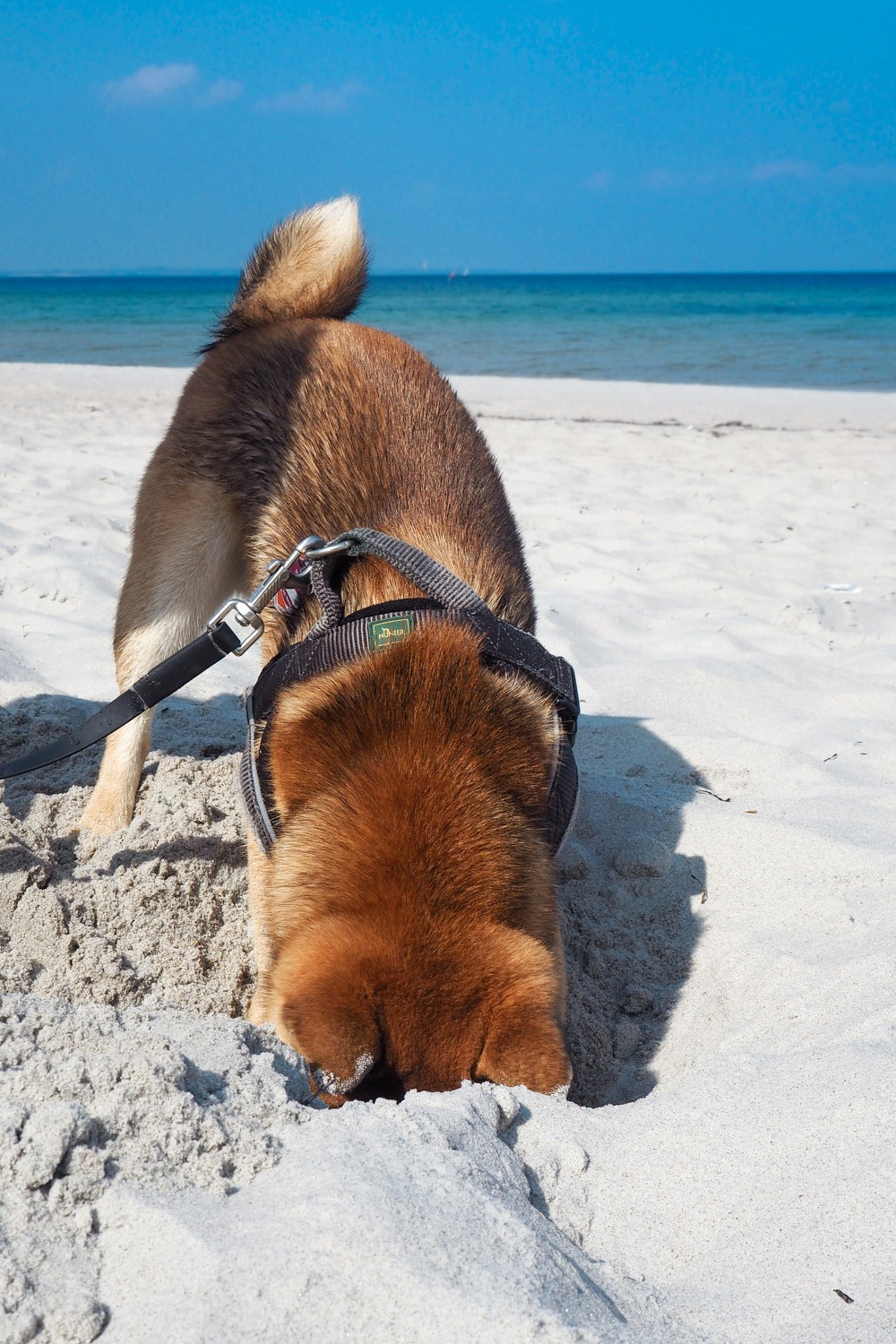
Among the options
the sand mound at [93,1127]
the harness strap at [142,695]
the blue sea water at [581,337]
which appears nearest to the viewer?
the sand mound at [93,1127]

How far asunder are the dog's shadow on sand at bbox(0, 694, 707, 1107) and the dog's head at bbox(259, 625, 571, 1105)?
0.39 m

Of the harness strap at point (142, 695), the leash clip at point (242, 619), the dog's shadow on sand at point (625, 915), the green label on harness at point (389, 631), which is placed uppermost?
the green label on harness at point (389, 631)

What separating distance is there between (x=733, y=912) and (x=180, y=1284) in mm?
1817

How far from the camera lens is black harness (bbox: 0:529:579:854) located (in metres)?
2.12

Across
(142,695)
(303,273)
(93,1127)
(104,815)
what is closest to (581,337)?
(303,273)

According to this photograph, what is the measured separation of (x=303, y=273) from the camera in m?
3.40

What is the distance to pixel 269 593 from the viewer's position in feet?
7.83

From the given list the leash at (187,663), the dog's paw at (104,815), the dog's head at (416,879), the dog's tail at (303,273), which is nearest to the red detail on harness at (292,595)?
the leash at (187,663)

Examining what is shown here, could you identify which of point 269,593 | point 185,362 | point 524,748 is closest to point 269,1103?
point 524,748

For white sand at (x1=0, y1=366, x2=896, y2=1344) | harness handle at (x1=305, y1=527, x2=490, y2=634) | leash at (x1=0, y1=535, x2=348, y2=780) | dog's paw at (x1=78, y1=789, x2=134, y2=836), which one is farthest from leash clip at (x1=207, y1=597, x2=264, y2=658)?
dog's paw at (x1=78, y1=789, x2=134, y2=836)

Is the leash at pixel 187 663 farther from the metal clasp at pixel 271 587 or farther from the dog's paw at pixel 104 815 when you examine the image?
the dog's paw at pixel 104 815

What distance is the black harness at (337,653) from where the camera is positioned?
2125 mm

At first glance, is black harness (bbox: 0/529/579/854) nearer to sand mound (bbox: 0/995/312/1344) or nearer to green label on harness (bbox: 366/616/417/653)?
green label on harness (bbox: 366/616/417/653)

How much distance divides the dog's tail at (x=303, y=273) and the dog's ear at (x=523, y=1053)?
96.8 inches
